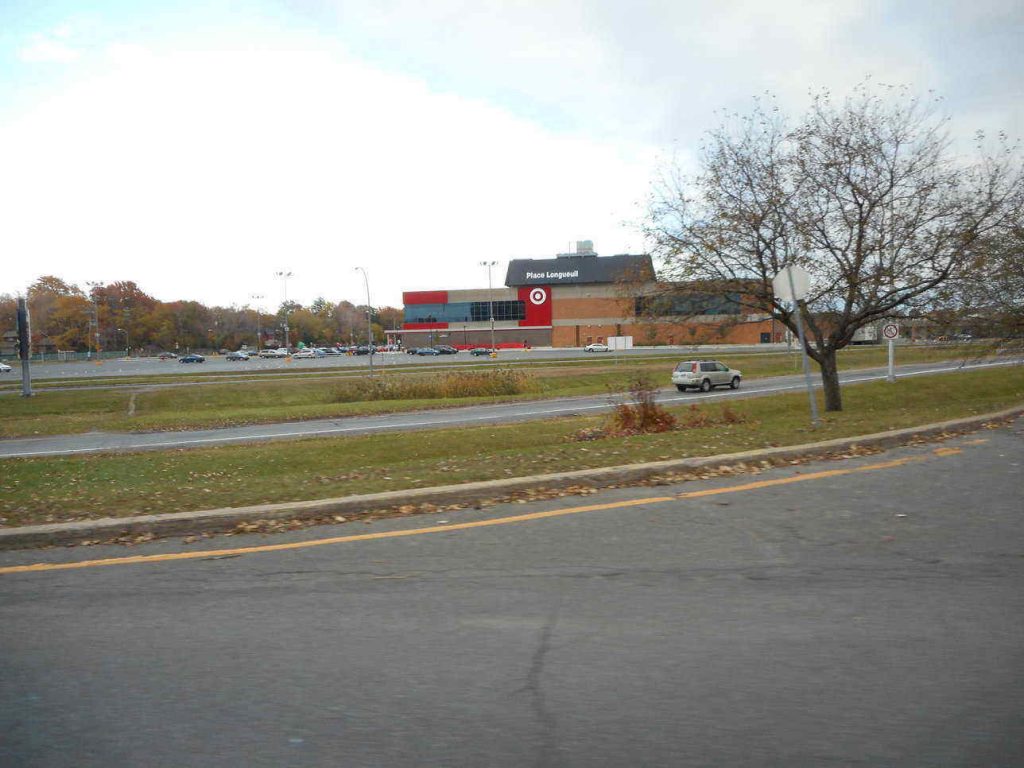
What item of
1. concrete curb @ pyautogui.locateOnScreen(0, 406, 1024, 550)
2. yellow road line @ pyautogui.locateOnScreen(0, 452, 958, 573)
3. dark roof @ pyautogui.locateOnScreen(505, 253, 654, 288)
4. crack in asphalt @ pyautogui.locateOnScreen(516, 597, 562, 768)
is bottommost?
crack in asphalt @ pyautogui.locateOnScreen(516, 597, 562, 768)

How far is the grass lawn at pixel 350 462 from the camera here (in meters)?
8.23

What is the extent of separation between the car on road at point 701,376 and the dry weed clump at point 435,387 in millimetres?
7548

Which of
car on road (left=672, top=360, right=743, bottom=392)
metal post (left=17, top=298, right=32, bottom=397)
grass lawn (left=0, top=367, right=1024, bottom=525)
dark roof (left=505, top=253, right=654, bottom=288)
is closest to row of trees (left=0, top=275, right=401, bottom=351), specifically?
dark roof (left=505, top=253, right=654, bottom=288)

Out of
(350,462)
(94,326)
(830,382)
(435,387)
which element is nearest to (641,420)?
(350,462)

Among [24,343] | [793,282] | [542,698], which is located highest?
[24,343]

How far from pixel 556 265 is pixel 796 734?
10533 cm

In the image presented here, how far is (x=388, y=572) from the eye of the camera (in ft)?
18.4

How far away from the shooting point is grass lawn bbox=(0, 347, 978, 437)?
27500 millimetres

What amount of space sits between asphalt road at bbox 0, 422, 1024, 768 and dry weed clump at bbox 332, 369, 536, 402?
1160 inches

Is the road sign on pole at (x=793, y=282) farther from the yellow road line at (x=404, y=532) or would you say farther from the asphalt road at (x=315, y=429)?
Result: the asphalt road at (x=315, y=429)

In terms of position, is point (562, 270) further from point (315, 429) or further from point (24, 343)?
Answer: point (315, 429)

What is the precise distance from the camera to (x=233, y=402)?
3756cm

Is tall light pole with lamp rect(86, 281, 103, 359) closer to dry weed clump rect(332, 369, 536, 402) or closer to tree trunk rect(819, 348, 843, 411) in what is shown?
dry weed clump rect(332, 369, 536, 402)

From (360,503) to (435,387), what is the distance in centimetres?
2922
